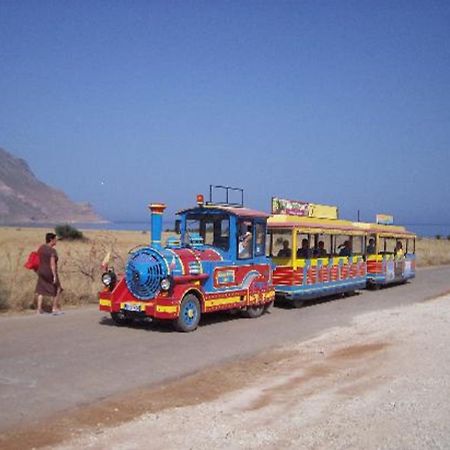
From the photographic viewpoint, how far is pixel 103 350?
10.0 m

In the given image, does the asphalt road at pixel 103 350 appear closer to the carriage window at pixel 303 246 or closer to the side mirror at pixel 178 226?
the carriage window at pixel 303 246

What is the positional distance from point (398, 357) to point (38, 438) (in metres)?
5.75

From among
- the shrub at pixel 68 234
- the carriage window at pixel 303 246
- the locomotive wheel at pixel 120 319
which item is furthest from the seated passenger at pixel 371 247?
the shrub at pixel 68 234

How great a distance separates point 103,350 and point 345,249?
1196cm

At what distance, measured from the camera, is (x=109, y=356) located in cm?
961

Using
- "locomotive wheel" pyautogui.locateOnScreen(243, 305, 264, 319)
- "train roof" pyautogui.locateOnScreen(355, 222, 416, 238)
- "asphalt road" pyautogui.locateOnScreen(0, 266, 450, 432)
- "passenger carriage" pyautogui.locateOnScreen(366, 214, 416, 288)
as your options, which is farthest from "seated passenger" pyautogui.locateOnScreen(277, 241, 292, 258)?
"passenger carriage" pyautogui.locateOnScreen(366, 214, 416, 288)

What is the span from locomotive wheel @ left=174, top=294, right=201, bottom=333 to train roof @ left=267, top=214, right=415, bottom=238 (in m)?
4.72

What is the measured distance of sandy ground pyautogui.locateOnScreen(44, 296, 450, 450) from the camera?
574cm

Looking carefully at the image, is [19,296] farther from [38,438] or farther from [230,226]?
[38,438]

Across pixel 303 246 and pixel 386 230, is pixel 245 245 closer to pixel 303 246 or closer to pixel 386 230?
pixel 303 246

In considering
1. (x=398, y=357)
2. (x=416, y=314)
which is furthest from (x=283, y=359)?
(x=416, y=314)

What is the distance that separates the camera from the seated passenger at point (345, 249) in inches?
794

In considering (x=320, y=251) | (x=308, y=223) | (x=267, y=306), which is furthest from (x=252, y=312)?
(x=320, y=251)

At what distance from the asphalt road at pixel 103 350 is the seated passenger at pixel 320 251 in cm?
227
